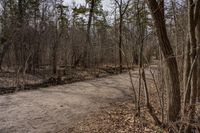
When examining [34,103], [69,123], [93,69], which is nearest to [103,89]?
[34,103]

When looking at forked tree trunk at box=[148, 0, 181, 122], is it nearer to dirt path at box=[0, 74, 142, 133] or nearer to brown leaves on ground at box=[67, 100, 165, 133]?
brown leaves on ground at box=[67, 100, 165, 133]

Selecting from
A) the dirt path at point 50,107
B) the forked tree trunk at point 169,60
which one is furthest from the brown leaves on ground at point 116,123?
the forked tree trunk at point 169,60

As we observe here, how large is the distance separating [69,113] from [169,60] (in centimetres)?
310

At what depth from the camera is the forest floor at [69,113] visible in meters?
5.52

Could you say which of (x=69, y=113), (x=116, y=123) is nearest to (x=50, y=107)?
(x=69, y=113)

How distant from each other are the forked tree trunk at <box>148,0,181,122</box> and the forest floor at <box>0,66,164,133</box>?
65cm

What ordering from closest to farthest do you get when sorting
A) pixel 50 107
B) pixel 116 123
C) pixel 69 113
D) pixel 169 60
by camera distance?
pixel 169 60 < pixel 116 123 < pixel 69 113 < pixel 50 107

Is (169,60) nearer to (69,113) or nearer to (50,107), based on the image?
(69,113)

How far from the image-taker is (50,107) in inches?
287

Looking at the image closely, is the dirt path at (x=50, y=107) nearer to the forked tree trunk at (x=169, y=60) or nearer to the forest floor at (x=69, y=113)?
the forest floor at (x=69, y=113)

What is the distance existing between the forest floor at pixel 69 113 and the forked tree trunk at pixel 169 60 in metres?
0.65

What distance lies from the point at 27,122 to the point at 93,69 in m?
12.8

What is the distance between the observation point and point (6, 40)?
16766 millimetres

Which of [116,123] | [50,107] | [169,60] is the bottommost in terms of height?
[116,123]
